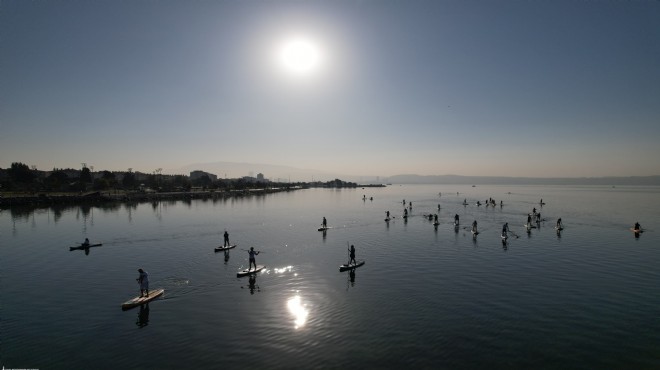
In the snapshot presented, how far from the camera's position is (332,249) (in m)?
42.7

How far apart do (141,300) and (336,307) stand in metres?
12.9

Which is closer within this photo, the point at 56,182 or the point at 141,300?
the point at 141,300

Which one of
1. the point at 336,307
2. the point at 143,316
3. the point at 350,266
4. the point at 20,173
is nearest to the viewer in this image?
the point at 143,316

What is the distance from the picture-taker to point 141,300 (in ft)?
73.4

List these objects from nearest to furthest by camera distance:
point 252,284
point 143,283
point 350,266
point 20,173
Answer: point 143,283 < point 252,284 < point 350,266 < point 20,173

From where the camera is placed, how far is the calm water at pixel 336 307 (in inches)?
641

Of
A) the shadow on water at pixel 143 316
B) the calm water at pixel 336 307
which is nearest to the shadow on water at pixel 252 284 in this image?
the calm water at pixel 336 307

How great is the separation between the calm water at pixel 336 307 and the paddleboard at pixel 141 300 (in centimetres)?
63

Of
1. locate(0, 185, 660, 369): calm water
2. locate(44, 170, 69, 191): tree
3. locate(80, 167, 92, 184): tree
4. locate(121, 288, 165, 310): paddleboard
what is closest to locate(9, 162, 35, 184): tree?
locate(44, 170, 69, 191): tree

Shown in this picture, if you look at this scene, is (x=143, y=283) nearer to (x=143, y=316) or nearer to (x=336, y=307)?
(x=143, y=316)

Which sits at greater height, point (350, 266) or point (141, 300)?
point (141, 300)

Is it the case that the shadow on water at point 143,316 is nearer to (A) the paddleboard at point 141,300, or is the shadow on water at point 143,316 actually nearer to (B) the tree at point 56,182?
(A) the paddleboard at point 141,300

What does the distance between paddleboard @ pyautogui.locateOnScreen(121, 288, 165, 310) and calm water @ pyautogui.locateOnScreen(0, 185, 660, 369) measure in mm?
629

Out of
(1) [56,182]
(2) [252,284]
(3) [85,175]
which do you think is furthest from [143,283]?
(3) [85,175]
